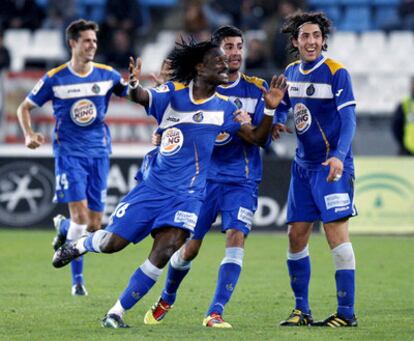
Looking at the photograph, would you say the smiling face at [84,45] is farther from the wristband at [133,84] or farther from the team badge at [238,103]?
the wristband at [133,84]

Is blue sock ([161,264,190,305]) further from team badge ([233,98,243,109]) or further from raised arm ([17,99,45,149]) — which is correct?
raised arm ([17,99,45,149])

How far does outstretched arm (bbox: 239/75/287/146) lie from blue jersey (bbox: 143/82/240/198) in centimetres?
44

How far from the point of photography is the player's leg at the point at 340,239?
8688 millimetres

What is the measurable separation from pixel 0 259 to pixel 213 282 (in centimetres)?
328

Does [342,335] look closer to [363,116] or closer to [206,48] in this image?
[206,48]

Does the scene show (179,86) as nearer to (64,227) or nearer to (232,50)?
(232,50)

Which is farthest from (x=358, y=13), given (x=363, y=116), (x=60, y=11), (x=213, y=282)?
(x=213, y=282)

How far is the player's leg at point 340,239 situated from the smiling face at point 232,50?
1.16 metres

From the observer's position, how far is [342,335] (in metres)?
8.09

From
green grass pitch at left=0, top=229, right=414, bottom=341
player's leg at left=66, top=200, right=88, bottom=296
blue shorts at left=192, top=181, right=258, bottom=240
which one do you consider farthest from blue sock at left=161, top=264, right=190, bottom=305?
player's leg at left=66, top=200, right=88, bottom=296

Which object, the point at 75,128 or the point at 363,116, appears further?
the point at 363,116

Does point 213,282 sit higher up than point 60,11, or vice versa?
point 60,11

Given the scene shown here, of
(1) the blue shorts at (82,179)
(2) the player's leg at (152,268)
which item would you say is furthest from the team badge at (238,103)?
(1) the blue shorts at (82,179)

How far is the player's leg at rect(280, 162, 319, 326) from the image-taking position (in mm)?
8945
